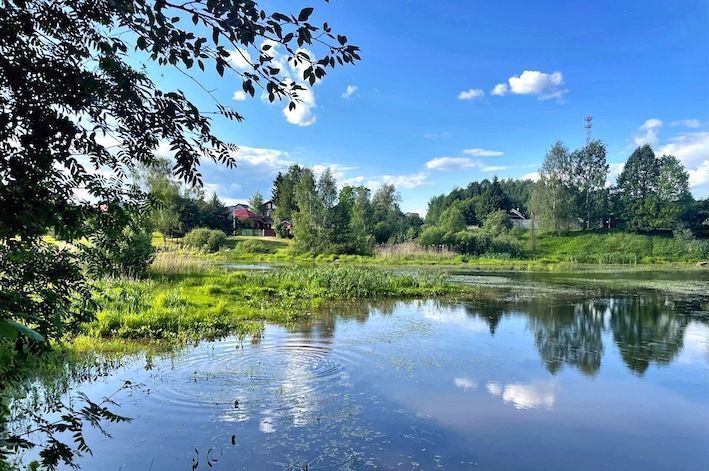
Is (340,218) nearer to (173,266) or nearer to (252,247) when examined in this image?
(252,247)

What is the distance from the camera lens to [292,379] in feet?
26.1

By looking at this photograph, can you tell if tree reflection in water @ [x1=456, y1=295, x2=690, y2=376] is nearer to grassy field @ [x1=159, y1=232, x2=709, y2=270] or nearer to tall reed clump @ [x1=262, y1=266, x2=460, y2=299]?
tall reed clump @ [x1=262, y1=266, x2=460, y2=299]

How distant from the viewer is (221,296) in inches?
622

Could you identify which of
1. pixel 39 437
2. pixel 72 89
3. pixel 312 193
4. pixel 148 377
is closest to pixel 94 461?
pixel 39 437

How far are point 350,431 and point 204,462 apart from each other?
175 centimetres

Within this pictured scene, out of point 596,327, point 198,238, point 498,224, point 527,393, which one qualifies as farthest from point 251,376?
point 498,224

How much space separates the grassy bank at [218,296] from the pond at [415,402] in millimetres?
1376

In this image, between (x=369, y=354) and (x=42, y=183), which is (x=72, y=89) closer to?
(x=42, y=183)

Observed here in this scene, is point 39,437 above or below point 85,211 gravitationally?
below

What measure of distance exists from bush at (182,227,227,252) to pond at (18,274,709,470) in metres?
35.9

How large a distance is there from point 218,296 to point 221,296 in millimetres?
105

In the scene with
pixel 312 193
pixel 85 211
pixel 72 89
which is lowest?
pixel 85 211

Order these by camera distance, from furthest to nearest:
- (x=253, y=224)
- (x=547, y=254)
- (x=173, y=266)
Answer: (x=253, y=224) → (x=547, y=254) → (x=173, y=266)

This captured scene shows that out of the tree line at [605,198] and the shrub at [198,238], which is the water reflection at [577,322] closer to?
the shrub at [198,238]
